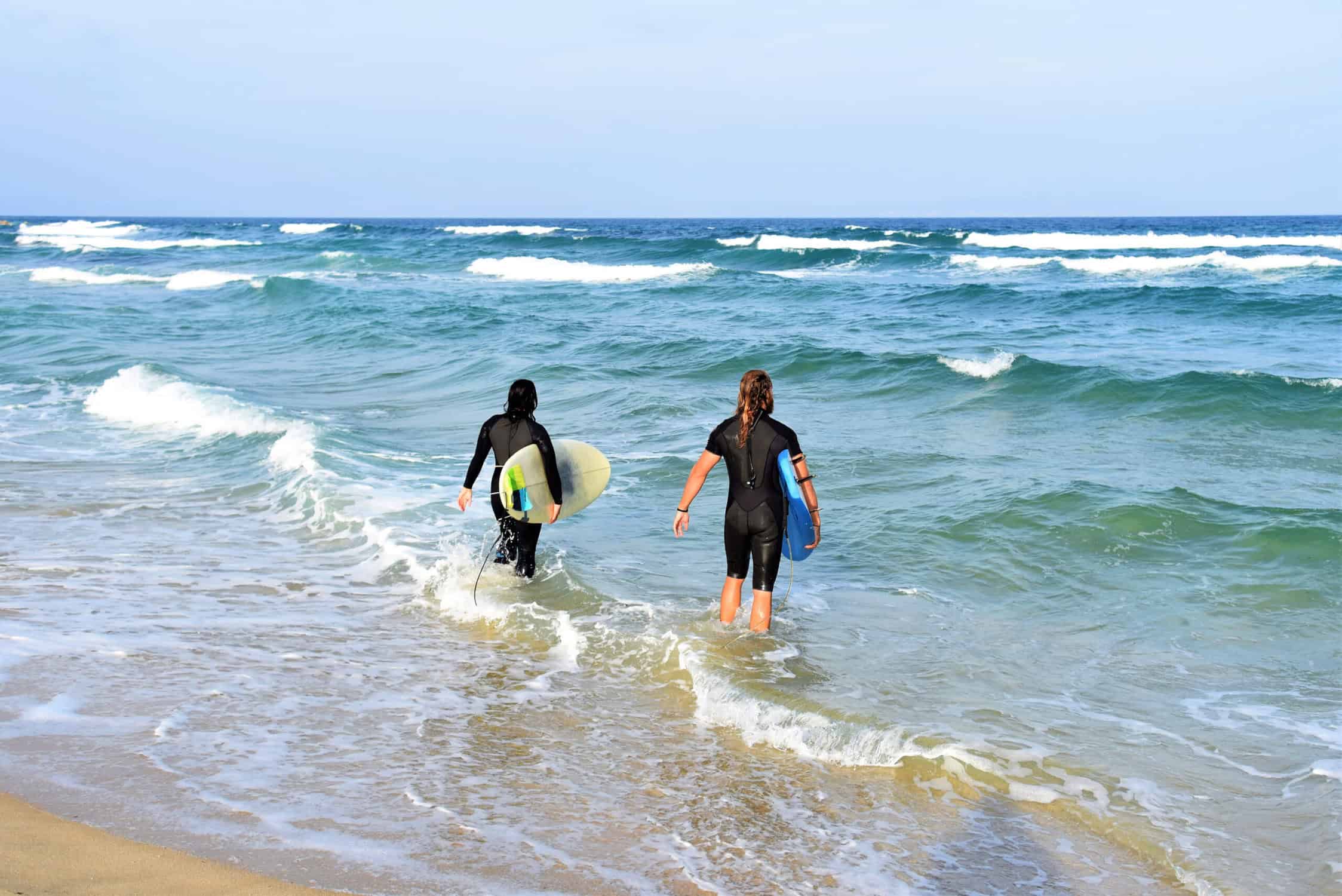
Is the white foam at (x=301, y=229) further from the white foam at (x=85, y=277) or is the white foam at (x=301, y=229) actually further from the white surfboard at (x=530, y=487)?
the white surfboard at (x=530, y=487)

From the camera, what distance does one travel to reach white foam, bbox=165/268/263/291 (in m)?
36.2

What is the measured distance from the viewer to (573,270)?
4406 centimetres

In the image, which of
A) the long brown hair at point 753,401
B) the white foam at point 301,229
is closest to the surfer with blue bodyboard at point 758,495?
the long brown hair at point 753,401

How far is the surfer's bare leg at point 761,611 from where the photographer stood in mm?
6691

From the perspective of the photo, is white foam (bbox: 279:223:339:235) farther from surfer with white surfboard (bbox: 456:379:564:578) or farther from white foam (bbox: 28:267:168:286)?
surfer with white surfboard (bbox: 456:379:564:578)

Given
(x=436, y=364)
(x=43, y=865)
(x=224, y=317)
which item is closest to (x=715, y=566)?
(x=43, y=865)

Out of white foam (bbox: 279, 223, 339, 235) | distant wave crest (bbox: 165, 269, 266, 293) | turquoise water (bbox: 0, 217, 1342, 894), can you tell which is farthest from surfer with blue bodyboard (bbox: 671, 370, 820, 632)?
white foam (bbox: 279, 223, 339, 235)

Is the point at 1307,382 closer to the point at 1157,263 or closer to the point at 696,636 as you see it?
the point at 696,636

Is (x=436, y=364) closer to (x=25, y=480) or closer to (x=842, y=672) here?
(x=25, y=480)

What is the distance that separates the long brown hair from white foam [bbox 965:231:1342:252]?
155 ft

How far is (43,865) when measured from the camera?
11.6ft

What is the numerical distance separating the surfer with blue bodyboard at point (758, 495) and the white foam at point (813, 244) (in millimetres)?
41544

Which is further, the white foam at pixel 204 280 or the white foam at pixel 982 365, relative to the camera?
the white foam at pixel 204 280

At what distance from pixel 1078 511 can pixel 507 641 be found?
4.91 meters
